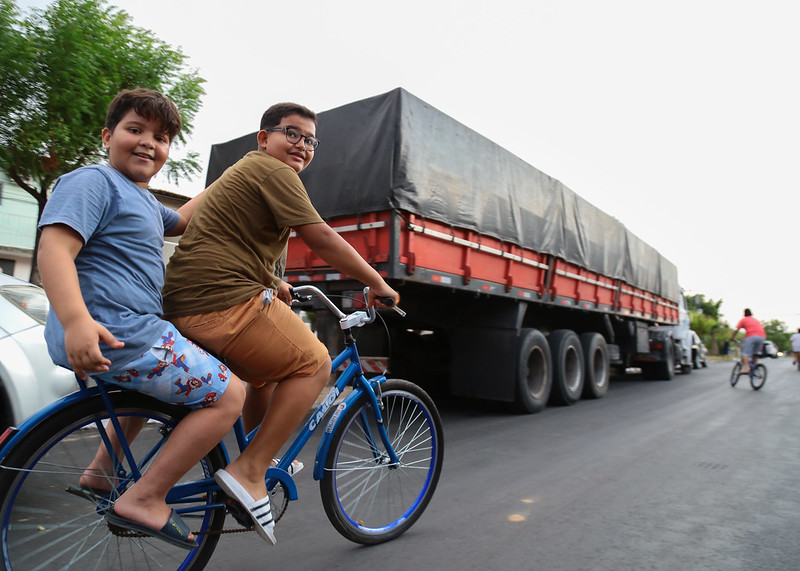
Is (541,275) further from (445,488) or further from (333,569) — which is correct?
(333,569)

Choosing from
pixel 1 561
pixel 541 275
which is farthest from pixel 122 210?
pixel 541 275

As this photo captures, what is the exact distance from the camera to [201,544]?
202cm

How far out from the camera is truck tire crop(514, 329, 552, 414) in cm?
688

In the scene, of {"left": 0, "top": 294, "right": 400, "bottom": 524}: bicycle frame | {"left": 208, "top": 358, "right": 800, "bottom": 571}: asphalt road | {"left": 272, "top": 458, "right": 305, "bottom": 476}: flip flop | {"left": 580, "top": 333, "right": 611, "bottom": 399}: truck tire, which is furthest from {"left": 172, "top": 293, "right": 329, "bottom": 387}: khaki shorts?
{"left": 580, "top": 333, "right": 611, "bottom": 399}: truck tire

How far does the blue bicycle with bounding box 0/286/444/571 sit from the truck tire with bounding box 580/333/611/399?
6626 millimetres

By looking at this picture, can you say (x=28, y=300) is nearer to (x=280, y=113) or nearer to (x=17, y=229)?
(x=280, y=113)

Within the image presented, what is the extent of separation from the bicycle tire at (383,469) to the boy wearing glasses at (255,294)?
1.39 feet

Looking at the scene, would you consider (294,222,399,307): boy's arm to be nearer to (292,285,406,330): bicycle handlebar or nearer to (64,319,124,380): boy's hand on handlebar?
(292,285,406,330): bicycle handlebar

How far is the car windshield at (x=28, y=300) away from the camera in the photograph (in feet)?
11.4

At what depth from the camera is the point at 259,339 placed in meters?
2.05

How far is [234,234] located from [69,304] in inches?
25.9

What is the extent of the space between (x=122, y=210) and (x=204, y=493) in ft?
3.41

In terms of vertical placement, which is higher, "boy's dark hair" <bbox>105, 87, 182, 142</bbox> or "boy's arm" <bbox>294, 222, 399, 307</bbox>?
"boy's dark hair" <bbox>105, 87, 182, 142</bbox>

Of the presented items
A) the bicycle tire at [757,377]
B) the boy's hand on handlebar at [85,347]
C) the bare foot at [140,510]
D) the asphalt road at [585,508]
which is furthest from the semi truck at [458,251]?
the bicycle tire at [757,377]
